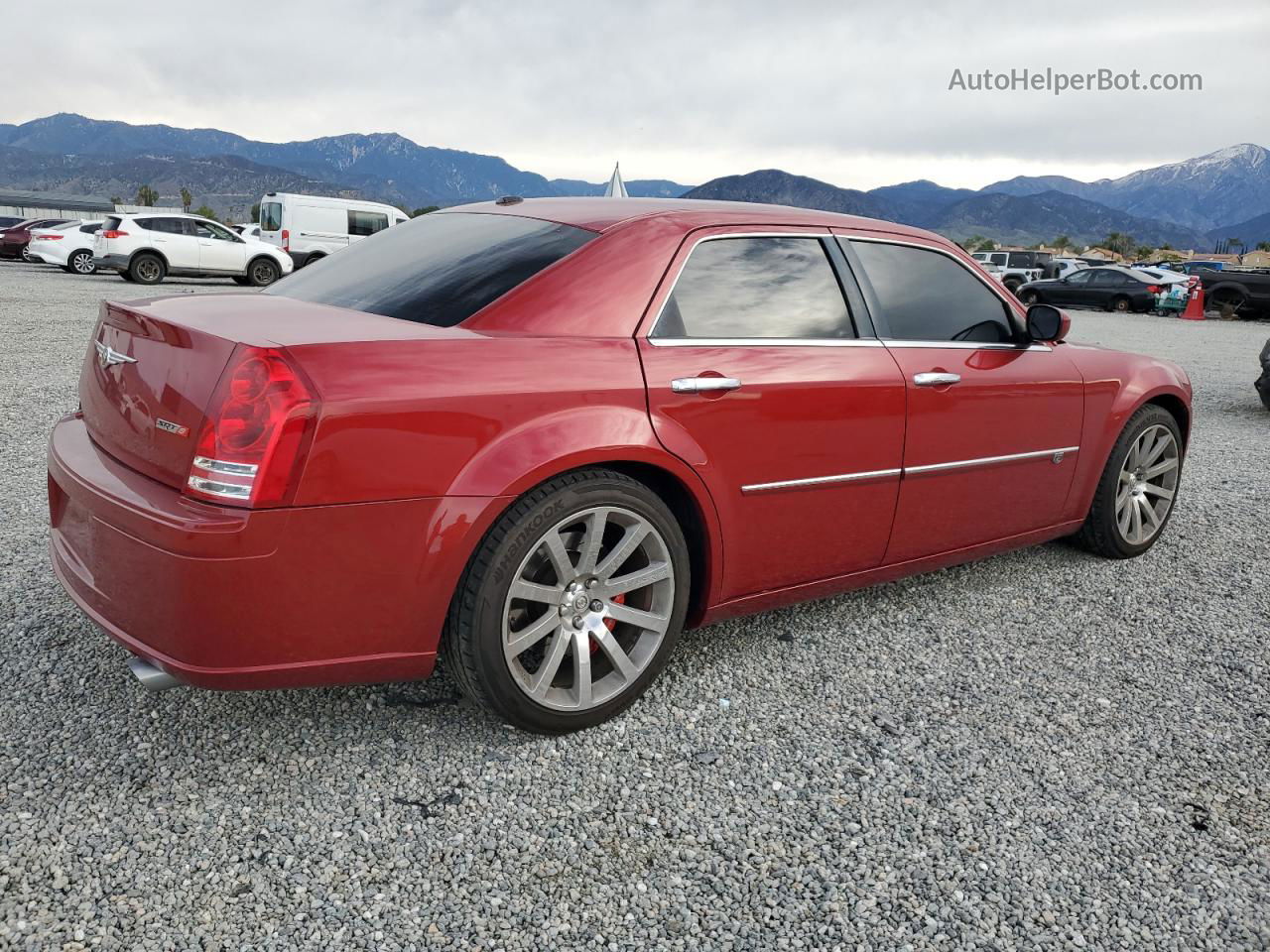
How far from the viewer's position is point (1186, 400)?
477cm

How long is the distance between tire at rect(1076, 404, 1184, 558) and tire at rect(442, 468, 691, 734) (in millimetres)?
2489

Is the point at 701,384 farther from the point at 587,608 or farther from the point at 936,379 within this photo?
the point at 936,379

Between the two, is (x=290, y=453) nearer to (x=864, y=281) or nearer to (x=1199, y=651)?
(x=864, y=281)

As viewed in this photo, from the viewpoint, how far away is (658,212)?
3117 mm

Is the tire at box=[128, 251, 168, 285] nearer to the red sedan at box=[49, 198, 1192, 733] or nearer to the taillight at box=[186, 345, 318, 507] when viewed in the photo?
the red sedan at box=[49, 198, 1192, 733]

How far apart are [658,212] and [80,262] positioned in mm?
24531

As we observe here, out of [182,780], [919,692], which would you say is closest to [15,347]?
[182,780]

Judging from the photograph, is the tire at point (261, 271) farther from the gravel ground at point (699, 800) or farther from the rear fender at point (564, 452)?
the rear fender at point (564, 452)

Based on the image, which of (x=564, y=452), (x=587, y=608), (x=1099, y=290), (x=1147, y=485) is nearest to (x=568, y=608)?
(x=587, y=608)

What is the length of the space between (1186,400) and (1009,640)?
1.94 metres

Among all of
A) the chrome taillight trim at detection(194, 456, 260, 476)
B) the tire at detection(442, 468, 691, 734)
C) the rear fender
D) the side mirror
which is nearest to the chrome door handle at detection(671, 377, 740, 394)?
the rear fender

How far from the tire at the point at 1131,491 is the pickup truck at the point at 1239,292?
925 inches

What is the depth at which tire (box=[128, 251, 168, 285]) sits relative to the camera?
1948 cm

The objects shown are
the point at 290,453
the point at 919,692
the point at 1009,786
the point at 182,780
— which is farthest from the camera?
the point at 919,692
